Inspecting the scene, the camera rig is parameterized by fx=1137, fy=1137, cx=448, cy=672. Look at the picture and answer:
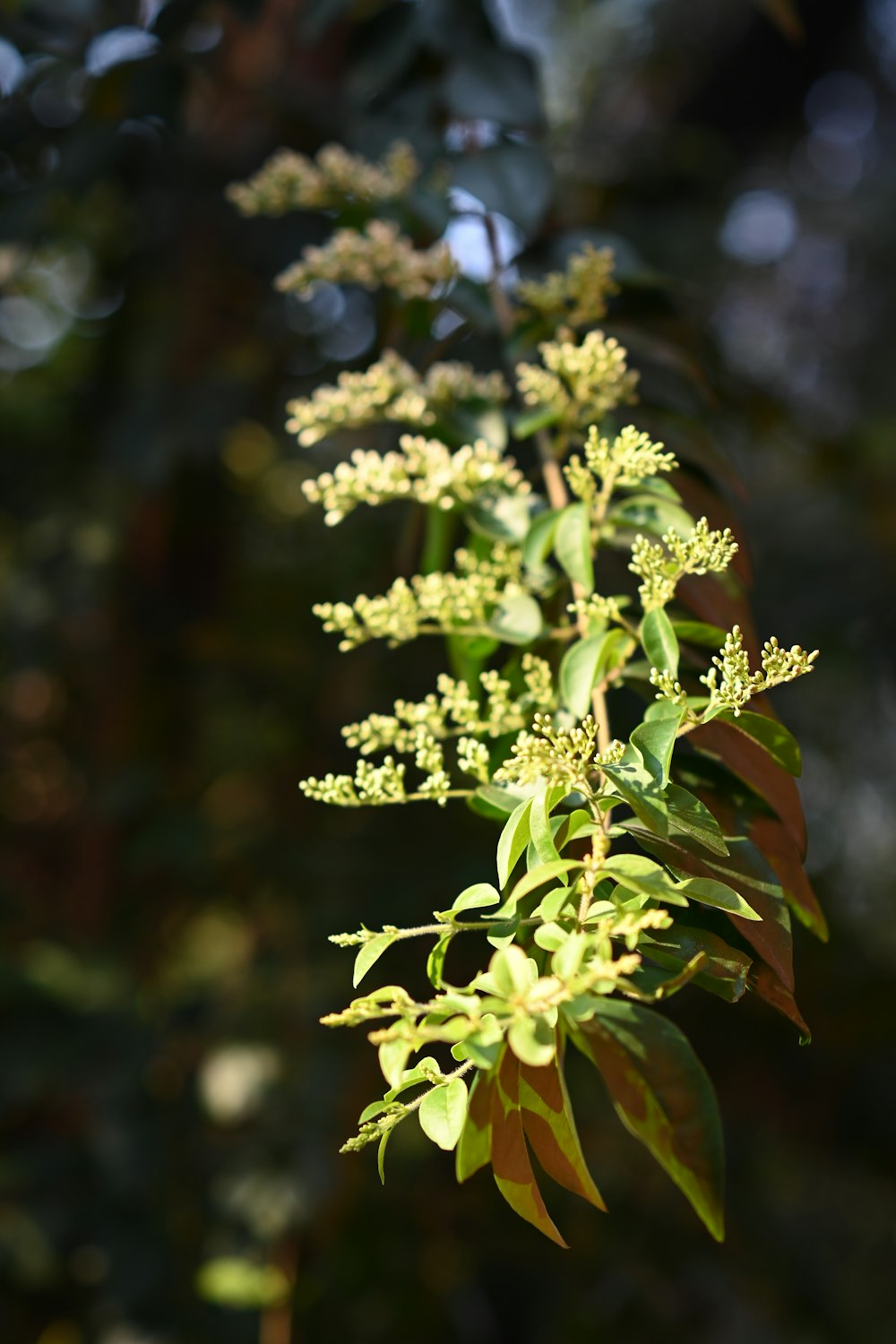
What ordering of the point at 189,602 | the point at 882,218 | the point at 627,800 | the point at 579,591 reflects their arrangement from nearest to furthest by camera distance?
the point at 627,800
the point at 579,591
the point at 189,602
the point at 882,218

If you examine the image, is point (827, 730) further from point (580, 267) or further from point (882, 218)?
point (580, 267)

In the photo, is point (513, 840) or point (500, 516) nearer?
point (513, 840)

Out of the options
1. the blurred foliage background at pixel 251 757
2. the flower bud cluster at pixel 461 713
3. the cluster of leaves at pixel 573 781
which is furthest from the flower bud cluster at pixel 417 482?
the blurred foliage background at pixel 251 757

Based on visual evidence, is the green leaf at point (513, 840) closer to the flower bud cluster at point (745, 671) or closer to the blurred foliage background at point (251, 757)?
the flower bud cluster at point (745, 671)

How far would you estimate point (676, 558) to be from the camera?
0.44 metres

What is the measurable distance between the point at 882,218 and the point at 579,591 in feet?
8.05

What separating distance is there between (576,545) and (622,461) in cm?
5

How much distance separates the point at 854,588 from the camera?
150cm

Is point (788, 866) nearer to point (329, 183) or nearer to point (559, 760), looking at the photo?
point (559, 760)

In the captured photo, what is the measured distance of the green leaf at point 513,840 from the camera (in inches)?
15.4

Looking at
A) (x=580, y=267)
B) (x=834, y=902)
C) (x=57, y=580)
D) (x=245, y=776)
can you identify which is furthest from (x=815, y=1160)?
(x=580, y=267)

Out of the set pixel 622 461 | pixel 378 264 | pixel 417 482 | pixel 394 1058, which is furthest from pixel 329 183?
pixel 394 1058

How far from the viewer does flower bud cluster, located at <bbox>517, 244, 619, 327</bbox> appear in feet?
2.21

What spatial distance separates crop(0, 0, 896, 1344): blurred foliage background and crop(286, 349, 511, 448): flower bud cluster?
269 millimetres
